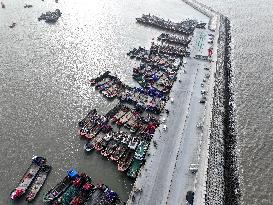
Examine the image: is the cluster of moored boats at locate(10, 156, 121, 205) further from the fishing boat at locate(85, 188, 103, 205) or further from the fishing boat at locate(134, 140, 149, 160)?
the fishing boat at locate(134, 140, 149, 160)

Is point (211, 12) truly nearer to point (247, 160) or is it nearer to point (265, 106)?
point (265, 106)

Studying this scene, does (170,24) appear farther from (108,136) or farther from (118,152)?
(118,152)

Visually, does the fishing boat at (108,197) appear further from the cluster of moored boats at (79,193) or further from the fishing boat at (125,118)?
the fishing boat at (125,118)

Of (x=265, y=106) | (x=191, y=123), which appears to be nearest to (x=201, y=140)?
(x=191, y=123)

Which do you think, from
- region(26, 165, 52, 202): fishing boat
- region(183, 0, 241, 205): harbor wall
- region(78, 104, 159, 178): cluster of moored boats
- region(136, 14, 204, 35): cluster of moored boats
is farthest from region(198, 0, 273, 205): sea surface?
region(26, 165, 52, 202): fishing boat

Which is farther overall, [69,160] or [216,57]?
[216,57]

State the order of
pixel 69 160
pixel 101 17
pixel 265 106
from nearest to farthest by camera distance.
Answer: pixel 69 160
pixel 265 106
pixel 101 17

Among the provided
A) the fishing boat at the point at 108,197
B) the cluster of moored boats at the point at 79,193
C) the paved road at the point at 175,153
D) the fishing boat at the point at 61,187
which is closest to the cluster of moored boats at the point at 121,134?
the paved road at the point at 175,153

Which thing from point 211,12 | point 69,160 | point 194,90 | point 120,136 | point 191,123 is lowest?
point 69,160
